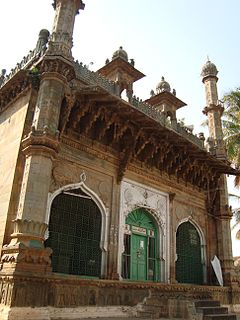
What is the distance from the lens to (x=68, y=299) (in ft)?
27.2

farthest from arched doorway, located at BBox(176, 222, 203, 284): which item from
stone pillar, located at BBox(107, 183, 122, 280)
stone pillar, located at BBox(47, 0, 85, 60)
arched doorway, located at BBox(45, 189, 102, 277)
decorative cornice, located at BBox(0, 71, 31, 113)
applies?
stone pillar, located at BBox(47, 0, 85, 60)

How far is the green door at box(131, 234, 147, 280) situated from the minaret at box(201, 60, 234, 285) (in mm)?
4201

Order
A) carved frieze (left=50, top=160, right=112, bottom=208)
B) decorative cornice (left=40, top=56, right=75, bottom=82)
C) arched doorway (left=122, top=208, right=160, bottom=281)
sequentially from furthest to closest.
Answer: arched doorway (left=122, top=208, right=160, bottom=281) → carved frieze (left=50, top=160, right=112, bottom=208) → decorative cornice (left=40, top=56, right=75, bottom=82)

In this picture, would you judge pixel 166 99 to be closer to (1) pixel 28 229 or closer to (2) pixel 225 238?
(2) pixel 225 238

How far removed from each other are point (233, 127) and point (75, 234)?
1199 centimetres

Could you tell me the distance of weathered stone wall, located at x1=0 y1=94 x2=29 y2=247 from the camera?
8516mm

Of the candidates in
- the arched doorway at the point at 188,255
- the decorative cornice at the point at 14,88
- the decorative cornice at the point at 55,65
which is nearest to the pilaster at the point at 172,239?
the arched doorway at the point at 188,255

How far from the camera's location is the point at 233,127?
1809 centimetres

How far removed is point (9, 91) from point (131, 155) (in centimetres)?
462

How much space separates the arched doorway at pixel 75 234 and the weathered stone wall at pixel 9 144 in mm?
1365

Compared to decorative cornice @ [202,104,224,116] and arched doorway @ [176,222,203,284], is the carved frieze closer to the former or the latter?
arched doorway @ [176,222,203,284]

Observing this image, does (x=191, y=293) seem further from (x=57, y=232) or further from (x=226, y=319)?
(x=57, y=232)

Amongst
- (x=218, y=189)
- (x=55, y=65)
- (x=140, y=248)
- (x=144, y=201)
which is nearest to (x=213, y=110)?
(x=218, y=189)

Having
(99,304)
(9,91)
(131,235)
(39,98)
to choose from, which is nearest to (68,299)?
(99,304)
